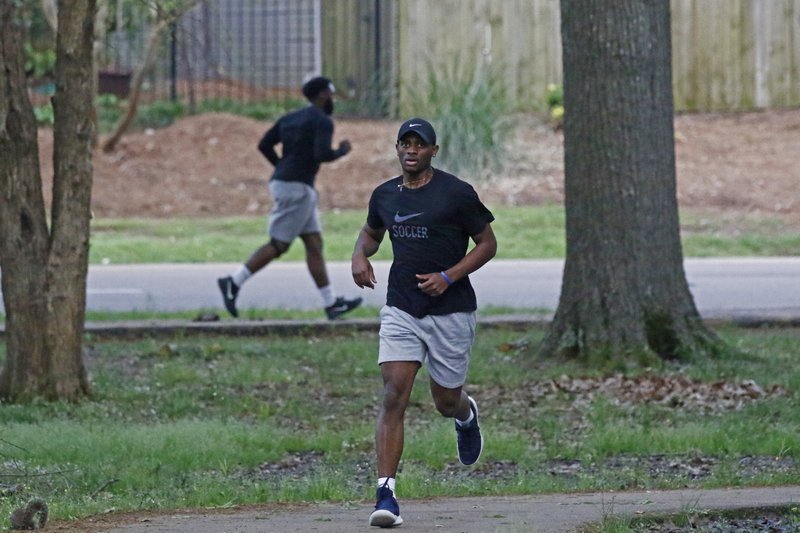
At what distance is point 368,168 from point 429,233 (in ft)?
50.1

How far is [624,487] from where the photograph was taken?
698cm

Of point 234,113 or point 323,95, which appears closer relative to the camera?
point 323,95

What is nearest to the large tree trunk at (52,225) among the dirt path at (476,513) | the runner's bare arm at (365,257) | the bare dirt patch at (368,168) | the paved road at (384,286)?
the dirt path at (476,513)

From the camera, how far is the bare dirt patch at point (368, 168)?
19.8 m

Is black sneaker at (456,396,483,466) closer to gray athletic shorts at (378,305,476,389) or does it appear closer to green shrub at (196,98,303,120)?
gray athletic shorts at (378,305,476,389)

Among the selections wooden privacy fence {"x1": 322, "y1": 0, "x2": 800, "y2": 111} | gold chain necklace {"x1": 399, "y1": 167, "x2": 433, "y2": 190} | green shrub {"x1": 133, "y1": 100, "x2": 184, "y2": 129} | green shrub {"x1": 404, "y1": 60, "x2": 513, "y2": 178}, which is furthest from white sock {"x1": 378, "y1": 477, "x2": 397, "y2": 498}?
green shrub {"x1": 133, "y1": 100, "x2": 184, "y2": 129}

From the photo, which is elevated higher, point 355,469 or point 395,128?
point 395,128

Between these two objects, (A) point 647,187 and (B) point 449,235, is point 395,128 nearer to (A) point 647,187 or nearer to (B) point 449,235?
(A) point 647,187

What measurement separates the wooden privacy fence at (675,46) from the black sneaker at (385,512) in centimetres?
1802

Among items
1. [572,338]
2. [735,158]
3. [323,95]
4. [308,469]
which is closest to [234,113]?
[735,158]

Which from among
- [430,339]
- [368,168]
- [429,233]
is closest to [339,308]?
[430,339]

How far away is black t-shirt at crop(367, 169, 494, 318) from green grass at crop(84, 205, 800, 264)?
10.0 meters

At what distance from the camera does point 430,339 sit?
6332 millimetres

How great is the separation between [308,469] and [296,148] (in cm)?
471
